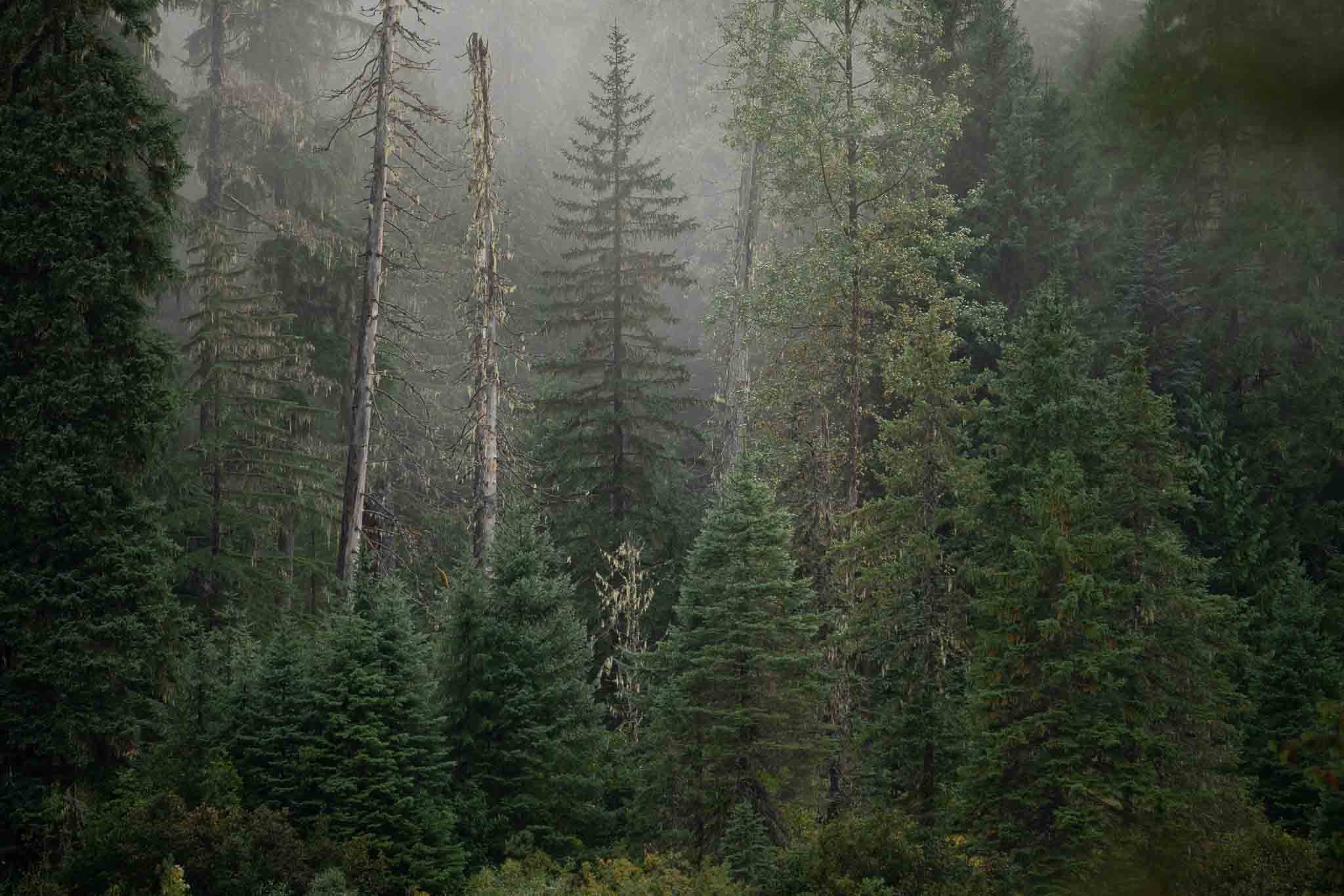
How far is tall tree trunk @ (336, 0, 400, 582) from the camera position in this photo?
18969 mm

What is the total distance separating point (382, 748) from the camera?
45.1ft

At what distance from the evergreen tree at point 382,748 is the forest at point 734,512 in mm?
83

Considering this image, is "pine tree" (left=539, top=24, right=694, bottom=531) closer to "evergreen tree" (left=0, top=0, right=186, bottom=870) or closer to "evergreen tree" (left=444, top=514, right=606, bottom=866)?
"evergreen tree" (left=444, top=514, right=606, bottom=866)

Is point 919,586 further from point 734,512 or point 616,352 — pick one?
point 616,352

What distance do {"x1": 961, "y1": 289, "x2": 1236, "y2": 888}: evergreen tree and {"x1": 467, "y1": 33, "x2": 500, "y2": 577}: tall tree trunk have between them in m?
9.69

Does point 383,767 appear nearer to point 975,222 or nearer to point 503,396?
point 503,396

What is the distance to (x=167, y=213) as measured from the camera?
48.8 feet

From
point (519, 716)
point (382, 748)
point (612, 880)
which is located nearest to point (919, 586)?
point (519, 716)

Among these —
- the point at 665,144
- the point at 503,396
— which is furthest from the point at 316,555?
the point at 665,144

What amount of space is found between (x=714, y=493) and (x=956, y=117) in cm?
1011

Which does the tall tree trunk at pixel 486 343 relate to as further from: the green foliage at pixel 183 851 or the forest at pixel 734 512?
the green foliage at pixel 183 851

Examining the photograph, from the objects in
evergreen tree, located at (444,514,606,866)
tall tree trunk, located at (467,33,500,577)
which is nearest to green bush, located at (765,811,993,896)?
evergreen tree, located at (444,514,606,866)

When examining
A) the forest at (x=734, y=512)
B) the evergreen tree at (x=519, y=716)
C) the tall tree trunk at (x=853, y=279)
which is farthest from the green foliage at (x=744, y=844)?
the tall tree trunk at (x=853, y=279)

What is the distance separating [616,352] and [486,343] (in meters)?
5.41
